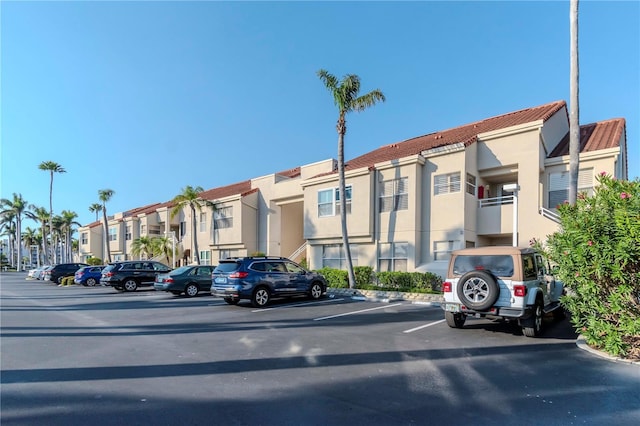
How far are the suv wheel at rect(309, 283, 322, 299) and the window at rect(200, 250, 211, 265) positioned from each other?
18738 millimetres

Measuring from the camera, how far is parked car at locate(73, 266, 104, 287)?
24.8 m

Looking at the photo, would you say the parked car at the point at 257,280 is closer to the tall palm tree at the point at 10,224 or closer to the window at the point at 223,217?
the window at the point at 223,217

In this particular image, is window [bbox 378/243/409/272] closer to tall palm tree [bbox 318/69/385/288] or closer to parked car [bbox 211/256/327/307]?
tall palm tree [bbox 318/69/385/288]

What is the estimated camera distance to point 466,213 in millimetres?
17297

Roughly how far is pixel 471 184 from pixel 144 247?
31.3 m

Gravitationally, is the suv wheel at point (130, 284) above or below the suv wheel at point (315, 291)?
below

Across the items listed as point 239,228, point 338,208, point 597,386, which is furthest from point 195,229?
point 597,386

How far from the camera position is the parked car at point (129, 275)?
2086cm

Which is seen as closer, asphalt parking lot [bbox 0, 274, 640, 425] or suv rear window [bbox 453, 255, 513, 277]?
asphalt parking lot [bbox 0, 274, 640, 425]

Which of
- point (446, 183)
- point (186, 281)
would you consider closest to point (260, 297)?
point (186, 281)

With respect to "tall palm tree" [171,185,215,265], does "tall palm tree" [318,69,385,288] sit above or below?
above

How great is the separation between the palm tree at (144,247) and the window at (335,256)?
21077 millimetres

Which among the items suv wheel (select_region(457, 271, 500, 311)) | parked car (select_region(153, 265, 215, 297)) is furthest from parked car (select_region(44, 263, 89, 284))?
suv wheel (select_region(457, 271, 500, 311))

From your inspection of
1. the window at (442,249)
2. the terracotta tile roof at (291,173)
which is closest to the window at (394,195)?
the window at (442,249)
